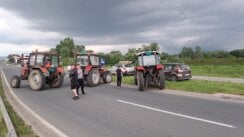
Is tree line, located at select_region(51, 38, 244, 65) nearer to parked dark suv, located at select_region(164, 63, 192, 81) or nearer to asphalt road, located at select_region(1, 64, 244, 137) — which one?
parked dark suv, located at select_region(164, 63, 192, 81)

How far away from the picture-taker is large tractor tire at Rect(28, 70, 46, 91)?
805 inches

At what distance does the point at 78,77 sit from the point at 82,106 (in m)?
4.09

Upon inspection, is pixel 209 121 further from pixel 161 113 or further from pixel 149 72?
pixel 149 72

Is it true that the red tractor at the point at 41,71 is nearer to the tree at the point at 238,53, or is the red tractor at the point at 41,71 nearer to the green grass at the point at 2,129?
the green grass at the point at 2,129

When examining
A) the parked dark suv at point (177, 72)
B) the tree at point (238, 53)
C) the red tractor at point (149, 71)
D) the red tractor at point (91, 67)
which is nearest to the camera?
the red tractor at point (149, 71)

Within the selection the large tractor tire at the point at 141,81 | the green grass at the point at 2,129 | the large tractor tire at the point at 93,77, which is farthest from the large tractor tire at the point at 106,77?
the green grass at the point at 2,129

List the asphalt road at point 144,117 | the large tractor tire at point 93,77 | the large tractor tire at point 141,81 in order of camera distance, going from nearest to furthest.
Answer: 1. the asphalt road at point 144,117
2. the large tractor tire at point 141,81
3. the large tractor tire at point 93,77

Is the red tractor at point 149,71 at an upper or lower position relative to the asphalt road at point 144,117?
upper

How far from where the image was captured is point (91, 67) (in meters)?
23.2

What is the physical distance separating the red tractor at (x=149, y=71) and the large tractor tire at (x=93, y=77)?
394cm

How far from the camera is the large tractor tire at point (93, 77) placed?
22500 millimetres

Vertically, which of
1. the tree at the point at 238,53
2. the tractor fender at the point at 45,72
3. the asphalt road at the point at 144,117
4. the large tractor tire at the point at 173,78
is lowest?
the asphalt road at the point at 144,117

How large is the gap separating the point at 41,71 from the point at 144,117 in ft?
41.1

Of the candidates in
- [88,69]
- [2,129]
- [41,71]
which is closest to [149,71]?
[88,69]
